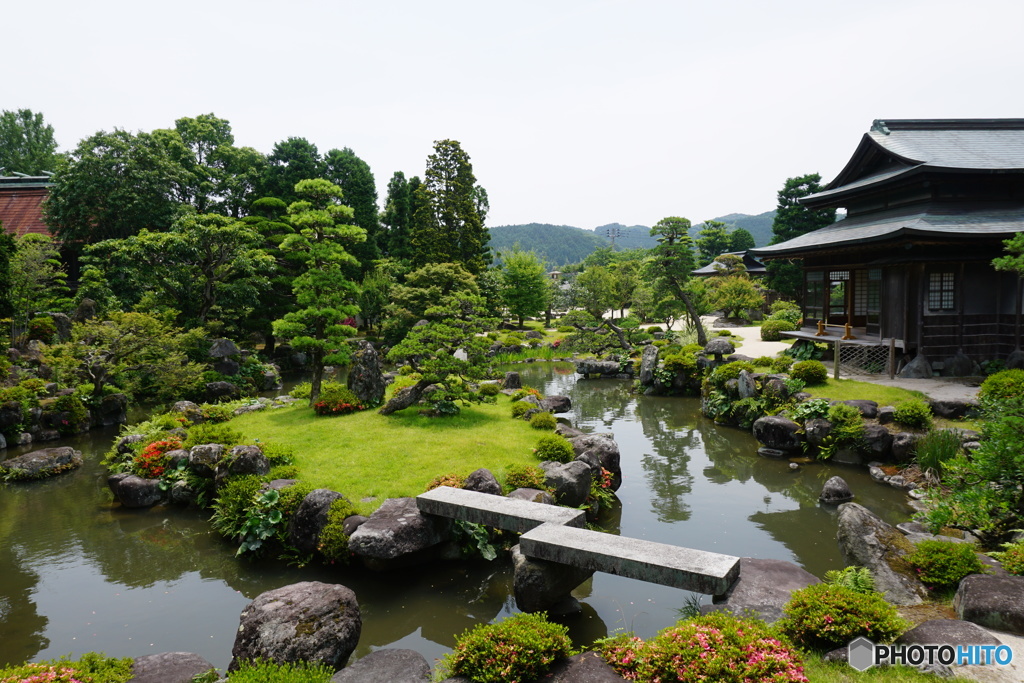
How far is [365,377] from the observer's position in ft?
48.8

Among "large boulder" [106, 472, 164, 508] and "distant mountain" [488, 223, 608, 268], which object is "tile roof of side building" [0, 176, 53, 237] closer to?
"large boulder" [106, 472, 164, 508]

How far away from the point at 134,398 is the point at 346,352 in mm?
9775

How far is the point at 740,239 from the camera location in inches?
2697

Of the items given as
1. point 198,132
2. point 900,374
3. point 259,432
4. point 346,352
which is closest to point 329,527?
point 259,432

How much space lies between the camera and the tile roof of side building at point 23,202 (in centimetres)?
3019

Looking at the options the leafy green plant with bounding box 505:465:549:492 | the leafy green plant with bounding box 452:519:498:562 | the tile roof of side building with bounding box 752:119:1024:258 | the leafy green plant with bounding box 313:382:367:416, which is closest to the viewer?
the leafy green plant with bounding box 452:519:498:562

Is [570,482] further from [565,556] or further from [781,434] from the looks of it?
[781,434]

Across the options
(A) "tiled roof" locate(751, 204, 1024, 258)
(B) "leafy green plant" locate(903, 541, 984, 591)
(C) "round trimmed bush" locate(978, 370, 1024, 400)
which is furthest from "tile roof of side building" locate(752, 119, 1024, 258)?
(B) "leafy green plant" locate(903, 541, 984, 591)

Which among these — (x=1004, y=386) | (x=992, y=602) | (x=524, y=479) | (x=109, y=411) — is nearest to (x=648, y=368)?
(x=1004, y=386)

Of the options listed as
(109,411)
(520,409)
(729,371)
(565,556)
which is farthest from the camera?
(729,371)

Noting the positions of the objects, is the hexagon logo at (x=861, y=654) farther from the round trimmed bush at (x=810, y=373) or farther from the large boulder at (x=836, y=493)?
the round trimmed bush at (x=810, y=373)

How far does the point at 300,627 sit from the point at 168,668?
124cm

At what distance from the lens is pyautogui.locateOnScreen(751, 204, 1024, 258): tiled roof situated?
15797 millimetres

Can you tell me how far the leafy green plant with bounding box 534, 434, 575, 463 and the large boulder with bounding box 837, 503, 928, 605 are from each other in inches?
191
